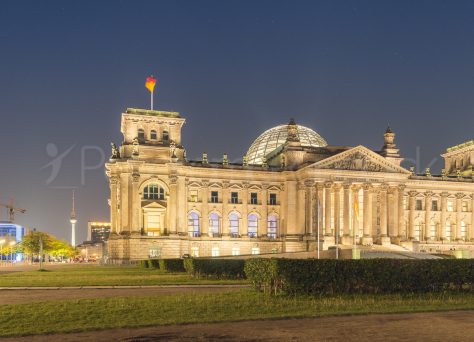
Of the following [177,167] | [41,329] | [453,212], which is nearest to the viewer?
[41,329]

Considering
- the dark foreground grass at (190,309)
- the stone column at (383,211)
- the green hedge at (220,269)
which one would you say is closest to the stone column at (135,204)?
the green hedge at (220,269)

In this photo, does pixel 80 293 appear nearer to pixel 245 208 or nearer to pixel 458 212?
pixel 245 208

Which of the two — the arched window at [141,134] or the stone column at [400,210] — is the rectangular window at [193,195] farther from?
the stone column at [400,210]

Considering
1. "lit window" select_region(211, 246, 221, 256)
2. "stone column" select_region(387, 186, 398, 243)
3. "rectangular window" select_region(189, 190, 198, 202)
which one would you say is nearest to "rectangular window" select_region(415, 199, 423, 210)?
"stone column" select_region(387, 186, 398, 243)

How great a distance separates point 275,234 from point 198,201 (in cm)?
1628

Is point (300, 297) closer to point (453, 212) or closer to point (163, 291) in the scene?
point (163, 291)

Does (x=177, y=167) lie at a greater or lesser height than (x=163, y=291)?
greater

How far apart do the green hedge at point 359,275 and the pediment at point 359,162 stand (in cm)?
6442

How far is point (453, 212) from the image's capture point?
368 feet

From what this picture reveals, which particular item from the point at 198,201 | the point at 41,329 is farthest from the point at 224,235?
the point at 41,329

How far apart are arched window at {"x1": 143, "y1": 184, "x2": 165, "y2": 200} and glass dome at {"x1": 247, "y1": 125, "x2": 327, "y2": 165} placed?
31020mm

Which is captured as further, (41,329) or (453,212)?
(453,212)

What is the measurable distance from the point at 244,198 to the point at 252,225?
5.33 meters

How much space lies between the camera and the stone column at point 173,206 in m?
91.4
